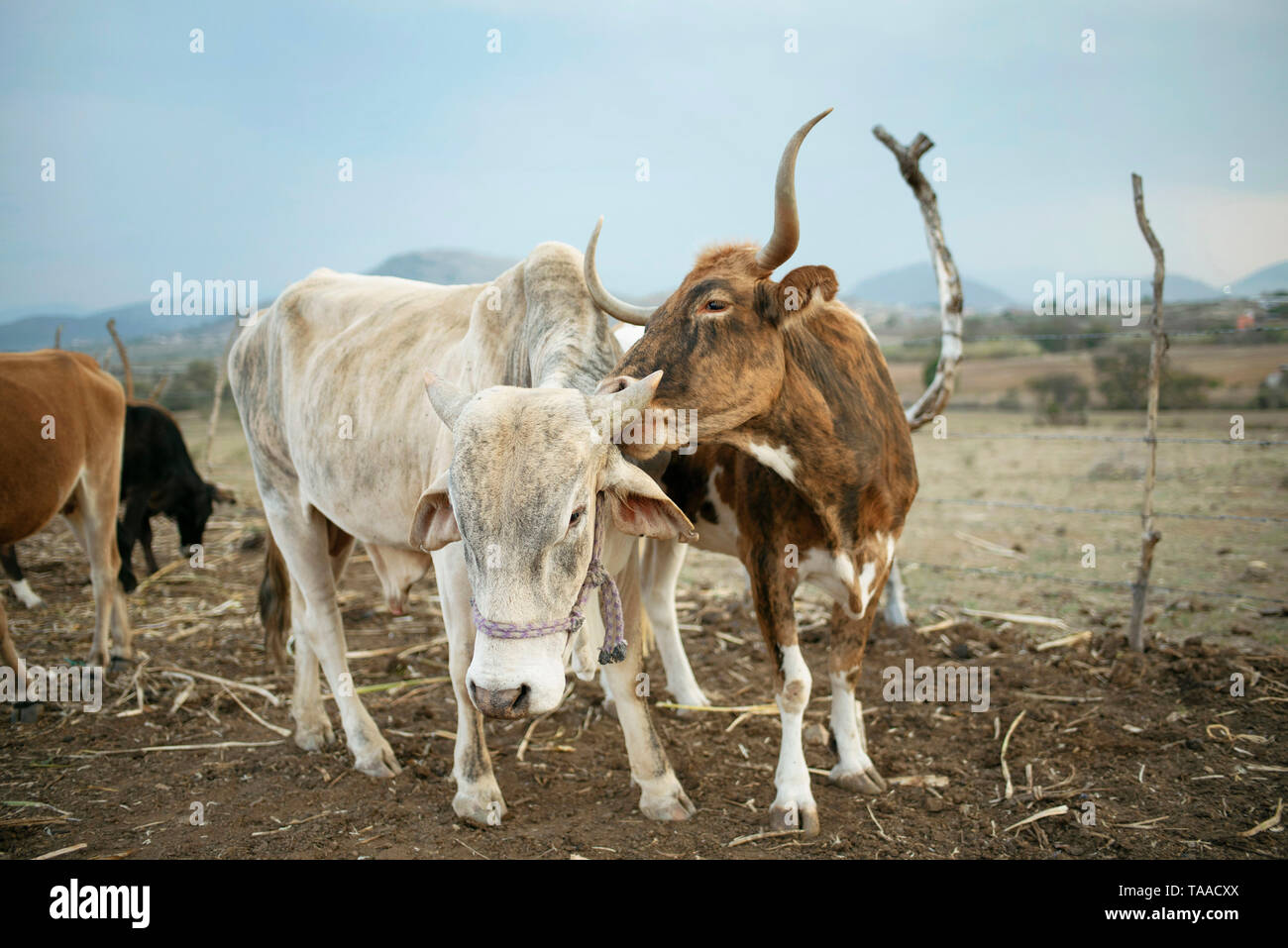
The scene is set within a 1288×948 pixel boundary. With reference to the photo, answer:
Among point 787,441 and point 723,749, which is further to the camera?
point 723,749

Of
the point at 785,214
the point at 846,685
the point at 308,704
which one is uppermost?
the point at 785,214

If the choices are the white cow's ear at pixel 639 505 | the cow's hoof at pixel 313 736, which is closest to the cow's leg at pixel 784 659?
the white cow's ear at pixel 639 505

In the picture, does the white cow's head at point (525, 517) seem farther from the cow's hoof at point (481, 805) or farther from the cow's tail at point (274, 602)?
the cow's tail at point (274, 602)

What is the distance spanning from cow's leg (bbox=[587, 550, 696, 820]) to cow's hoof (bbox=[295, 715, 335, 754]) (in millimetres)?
1868

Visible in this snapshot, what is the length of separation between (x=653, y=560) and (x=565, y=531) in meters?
2.72

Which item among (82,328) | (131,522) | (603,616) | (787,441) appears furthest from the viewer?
(82,328)

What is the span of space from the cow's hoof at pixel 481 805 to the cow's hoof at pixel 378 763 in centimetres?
71

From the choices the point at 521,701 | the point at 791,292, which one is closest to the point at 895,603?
the point at 791,292

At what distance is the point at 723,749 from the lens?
4.66 meters

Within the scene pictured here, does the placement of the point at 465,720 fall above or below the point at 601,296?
below

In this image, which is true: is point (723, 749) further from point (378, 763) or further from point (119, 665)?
point (119, 665)

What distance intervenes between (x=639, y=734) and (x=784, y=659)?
72cm
